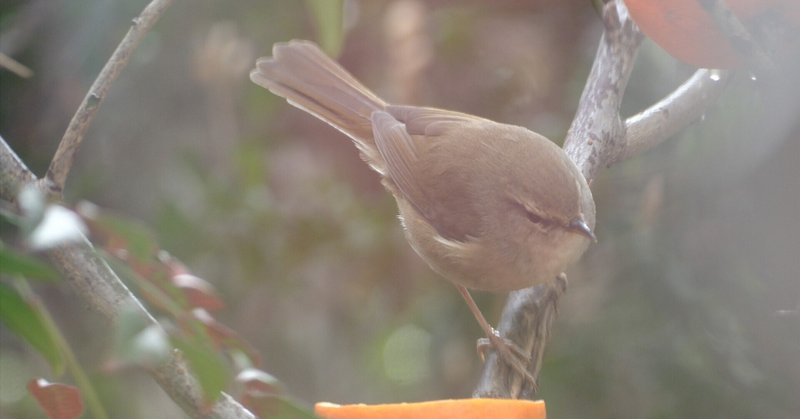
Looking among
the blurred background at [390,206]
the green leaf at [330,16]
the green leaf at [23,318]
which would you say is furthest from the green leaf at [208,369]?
the blurred background at [390,206]

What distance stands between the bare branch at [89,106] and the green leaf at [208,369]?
1.62ft

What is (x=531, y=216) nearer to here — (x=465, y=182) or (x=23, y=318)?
(x=465, y=182)

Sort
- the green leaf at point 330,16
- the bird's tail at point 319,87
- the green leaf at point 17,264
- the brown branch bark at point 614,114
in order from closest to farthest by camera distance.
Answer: the green leaf at point 17,264
the green leaf at point 330,16
the brown branch bark at point 614,114
the bird's tail at point 319,87

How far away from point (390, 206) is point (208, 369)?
2889 millimetres

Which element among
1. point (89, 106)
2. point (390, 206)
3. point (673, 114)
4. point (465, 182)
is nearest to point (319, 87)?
point (465, 182)

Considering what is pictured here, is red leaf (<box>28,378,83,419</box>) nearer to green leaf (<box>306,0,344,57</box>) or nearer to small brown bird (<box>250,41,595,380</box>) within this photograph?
green leaf (<box>306,0,344,57</box>)

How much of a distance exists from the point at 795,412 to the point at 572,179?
997 millimetres

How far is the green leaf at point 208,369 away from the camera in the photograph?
1.01 m

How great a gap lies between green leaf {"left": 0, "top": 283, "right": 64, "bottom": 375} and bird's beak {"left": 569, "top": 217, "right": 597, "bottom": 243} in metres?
1.70

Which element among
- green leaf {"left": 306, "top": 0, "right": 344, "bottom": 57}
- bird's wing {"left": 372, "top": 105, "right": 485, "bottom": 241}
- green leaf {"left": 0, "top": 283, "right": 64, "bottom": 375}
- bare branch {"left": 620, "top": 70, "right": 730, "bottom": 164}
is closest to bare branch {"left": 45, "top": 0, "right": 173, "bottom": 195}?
green leaf {"left": 306, "top": 0, "right": 344, "bottom": 57}

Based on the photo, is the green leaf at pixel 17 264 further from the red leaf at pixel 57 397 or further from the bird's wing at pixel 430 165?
the bird's wing at pixel 430 165

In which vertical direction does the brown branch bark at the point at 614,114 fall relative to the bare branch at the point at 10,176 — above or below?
below

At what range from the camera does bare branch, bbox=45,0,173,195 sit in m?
1.46

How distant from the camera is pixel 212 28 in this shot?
3.64 meters
